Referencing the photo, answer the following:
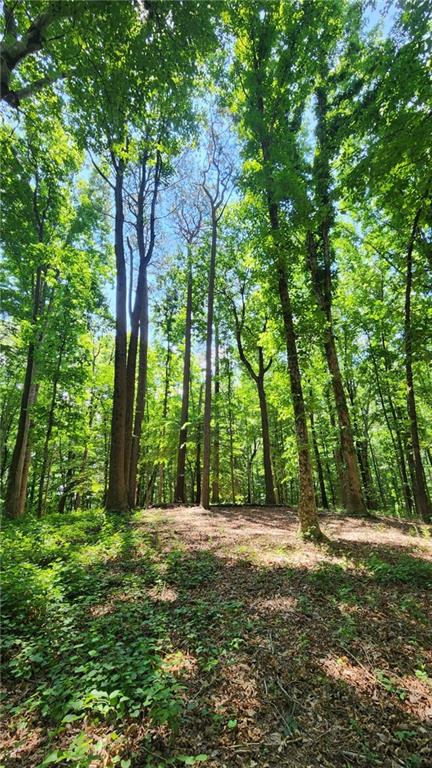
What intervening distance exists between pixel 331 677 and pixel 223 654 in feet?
2.99

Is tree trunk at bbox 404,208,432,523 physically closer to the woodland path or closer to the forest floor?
the woodland path

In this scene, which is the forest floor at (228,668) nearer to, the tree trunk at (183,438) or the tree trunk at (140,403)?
the tree trunk at (140,403)

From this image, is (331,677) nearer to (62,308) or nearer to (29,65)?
(29,65)

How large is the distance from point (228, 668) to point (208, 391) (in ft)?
28.9

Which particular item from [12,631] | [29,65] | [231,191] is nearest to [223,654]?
[12,631]

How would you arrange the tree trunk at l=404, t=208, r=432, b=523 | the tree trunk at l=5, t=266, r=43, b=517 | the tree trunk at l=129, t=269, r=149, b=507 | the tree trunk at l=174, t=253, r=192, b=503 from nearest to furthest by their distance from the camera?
the tree trunk at l=404, t=208, r=432, b=523 < the tree trunk at l=5, t=266, r=43, b=517 < the tree trunk at l=129, t=269, r=149, b=507 < the tree trunk at l=174, t=253, r=192, b=503

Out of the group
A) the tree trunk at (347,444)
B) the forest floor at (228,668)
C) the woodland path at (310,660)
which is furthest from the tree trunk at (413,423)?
Answer: the forest floor at (228,668)

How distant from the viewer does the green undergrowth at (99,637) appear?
2293 millimetres

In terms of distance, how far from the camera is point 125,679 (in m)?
2.55

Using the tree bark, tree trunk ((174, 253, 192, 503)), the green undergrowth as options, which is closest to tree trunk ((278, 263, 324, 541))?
the tree bark

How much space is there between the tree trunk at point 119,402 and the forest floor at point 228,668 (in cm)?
430

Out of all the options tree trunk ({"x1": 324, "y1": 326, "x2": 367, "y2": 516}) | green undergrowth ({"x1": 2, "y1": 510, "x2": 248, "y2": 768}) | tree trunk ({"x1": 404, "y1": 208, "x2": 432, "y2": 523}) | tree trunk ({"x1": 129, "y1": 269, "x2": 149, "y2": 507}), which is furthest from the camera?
tree trunk ({"x1": 129, "y1": 269, "x2": 149, "y2": 507})

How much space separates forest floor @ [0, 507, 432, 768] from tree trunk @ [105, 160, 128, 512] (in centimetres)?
430

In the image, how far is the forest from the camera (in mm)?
2348
